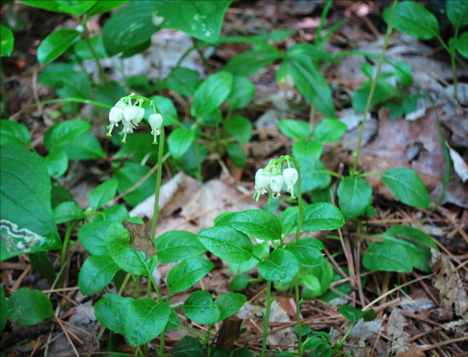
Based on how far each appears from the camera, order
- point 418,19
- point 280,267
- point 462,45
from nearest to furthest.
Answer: point 280,267 < point 462,45 < point 418,19

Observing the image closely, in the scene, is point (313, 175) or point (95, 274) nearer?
point (95, 274)

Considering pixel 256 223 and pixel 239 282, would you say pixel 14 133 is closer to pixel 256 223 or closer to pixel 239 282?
pixel 239 282

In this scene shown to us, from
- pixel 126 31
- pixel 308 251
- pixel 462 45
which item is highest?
pixel 126 31

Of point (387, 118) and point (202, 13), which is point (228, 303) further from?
point (387, 118)

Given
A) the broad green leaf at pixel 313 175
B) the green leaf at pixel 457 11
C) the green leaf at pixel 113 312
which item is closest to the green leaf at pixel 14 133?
the green leaf at pixel 113 312

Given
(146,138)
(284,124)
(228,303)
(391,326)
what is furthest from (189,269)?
(146,138)

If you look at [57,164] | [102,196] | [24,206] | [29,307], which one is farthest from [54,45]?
[29,307]

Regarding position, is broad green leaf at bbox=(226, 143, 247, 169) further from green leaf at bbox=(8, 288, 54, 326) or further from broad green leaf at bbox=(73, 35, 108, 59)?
green leaf at bbox=(8, 288, 54, 326)
